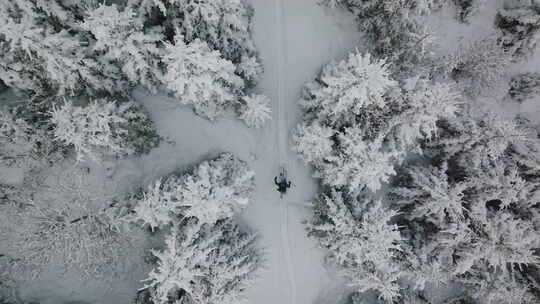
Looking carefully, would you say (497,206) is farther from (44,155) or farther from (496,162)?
(44,155)

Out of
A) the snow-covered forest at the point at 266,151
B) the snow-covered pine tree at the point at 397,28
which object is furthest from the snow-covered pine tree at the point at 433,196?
the snow-covered pine tree at the point at 397,28

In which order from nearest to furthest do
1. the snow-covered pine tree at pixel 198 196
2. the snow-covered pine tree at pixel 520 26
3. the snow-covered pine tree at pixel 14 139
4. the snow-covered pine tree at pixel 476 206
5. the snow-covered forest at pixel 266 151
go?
the snow-covered forest at pixel 266 151, the snow-covered pine tree at pixel 198 196, the snow-covered pine tree at pixel 14 139, the snow-covered pine tree at pixel 476 206, the snow-covered pine tree at pixel 520 26

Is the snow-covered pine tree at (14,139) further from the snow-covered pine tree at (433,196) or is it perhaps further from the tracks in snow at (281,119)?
the snow-covered pine tree at (433,196)

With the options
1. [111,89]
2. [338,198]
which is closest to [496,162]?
[338,198]

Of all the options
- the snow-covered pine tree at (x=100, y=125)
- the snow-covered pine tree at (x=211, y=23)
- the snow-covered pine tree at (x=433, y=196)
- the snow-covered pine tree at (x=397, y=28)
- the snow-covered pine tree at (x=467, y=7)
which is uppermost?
the snow-covered pine tree at (x=467, y=7)

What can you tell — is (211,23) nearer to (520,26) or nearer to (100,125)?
(100,125)
